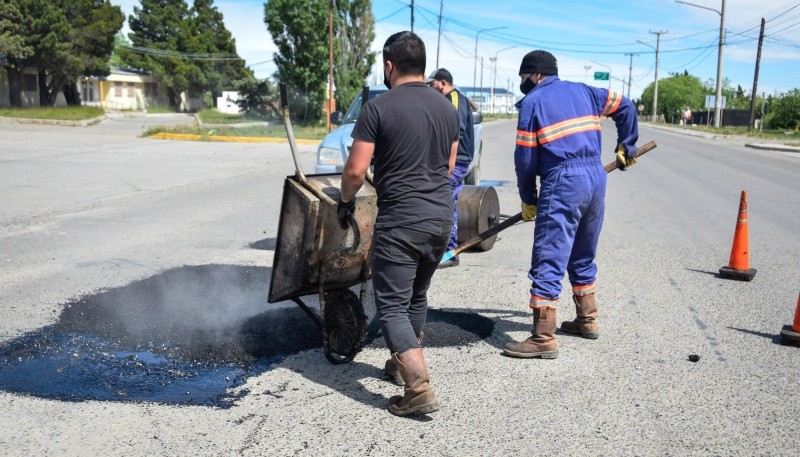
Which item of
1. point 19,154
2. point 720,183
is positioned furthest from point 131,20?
point 720,183

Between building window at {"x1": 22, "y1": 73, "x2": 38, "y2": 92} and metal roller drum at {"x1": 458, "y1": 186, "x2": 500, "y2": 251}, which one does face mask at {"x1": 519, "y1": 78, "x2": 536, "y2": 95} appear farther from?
building window at {"x1": 22, "y1": 73, "x2": 38, "y2": 92}

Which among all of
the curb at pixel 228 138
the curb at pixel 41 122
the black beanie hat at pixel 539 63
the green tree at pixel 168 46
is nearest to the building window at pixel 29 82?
the curb at pixel 41 122

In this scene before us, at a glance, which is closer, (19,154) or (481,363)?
(481,363)

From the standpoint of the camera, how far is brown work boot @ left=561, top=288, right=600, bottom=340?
192 inches

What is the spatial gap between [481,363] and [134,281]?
3353 millimetres

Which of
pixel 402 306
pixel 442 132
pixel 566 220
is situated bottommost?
pixel 402 306

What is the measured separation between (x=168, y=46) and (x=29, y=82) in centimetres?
2271

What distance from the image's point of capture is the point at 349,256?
4336 mm

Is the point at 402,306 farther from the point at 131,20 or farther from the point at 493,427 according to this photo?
the point at 131,20

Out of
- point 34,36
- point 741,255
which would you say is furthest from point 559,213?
point 34,36

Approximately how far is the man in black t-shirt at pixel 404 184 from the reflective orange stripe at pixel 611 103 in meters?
1.36

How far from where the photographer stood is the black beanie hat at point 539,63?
454cm

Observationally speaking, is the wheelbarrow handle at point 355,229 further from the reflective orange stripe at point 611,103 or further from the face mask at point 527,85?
the reflective orange stripe at point 611,103

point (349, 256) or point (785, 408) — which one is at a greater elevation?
point (349, 256)
